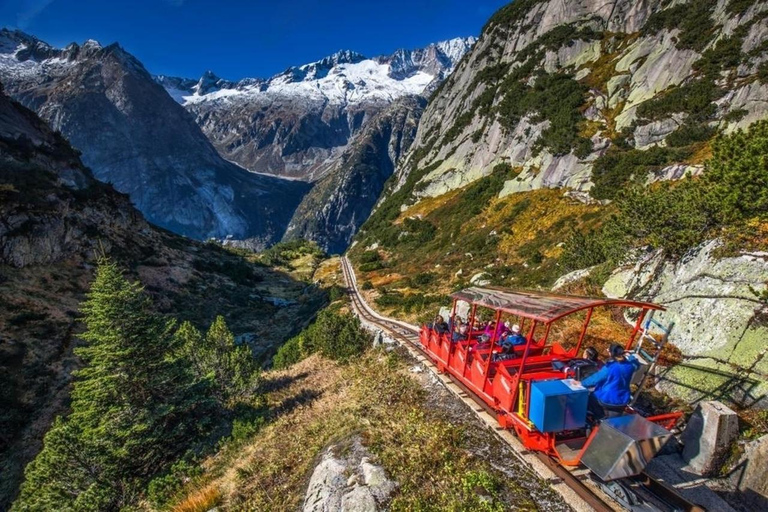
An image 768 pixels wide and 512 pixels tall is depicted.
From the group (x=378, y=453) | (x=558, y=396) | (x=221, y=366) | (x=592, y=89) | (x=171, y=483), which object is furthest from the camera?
(x=592, y=89)

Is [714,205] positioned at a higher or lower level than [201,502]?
higher

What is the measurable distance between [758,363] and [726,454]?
7.48 feet

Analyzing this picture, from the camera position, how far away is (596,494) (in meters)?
6.60

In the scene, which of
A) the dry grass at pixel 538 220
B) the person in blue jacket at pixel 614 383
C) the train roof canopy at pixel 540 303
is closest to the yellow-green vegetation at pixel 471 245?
the dry grass at pixel 538 220

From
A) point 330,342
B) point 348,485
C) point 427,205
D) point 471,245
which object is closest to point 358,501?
point 348,485

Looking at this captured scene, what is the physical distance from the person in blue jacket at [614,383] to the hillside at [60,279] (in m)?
20.8

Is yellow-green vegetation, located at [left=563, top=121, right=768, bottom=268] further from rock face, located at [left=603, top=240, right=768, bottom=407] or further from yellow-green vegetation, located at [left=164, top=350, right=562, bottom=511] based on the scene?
yellow-green vegetation, located at [left=164, top=350, right=562, bottom=511]

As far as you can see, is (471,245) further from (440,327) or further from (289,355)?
(440,327)

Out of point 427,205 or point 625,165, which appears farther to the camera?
point 427,205

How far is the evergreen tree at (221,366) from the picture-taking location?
14891 mm

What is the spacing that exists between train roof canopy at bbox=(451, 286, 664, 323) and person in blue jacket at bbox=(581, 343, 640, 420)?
965mm

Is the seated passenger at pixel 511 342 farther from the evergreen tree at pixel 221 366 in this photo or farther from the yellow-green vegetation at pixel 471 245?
the yellow-green vegetation at pixel 471 245

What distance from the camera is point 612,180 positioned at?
32656mm

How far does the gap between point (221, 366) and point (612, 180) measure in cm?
3288
